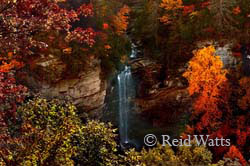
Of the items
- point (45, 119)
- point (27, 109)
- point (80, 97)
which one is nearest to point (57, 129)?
point (45, 119)

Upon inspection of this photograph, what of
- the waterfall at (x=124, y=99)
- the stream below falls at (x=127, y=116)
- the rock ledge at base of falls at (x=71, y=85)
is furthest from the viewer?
the waterfall at (x=124, y=99)

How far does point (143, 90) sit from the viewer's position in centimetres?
1522

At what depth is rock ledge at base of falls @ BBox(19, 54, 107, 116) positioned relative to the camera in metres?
11.9

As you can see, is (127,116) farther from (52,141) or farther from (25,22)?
(25,22)

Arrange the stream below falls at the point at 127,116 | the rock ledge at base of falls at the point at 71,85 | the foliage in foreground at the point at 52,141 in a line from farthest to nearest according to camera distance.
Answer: the stream below falls at the point at 127,116 → the rock ledge at base of falls at the point at 71,85 → the foliage in foreground at the point at 52,141

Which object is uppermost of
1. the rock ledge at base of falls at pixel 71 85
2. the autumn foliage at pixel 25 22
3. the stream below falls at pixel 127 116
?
the autumn foliage at pixel 25 22

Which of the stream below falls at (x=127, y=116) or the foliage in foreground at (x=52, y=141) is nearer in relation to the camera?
the foliage in foreground at (x=52, y=141)

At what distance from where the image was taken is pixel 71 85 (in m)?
12.6

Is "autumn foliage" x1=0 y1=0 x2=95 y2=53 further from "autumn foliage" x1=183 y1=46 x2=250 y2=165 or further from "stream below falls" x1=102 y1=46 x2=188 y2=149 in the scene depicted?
"autumn foliage" x1=183 y1=46 x2=250 y2=165

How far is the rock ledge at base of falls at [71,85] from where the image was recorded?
39.1 feet

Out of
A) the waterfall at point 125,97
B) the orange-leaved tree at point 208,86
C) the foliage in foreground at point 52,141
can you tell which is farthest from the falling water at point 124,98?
the foliage in foreground at point 52,141

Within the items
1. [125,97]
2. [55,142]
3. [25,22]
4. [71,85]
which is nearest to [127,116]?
[125,97]

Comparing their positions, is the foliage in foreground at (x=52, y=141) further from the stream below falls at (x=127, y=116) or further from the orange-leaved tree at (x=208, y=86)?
the orange-leaved tree at (x=208, y=86)

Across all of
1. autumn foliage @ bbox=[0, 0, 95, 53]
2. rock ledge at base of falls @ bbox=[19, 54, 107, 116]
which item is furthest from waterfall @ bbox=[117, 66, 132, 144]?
autumn foliage @ bbox=[0, 0, 95, 53]
